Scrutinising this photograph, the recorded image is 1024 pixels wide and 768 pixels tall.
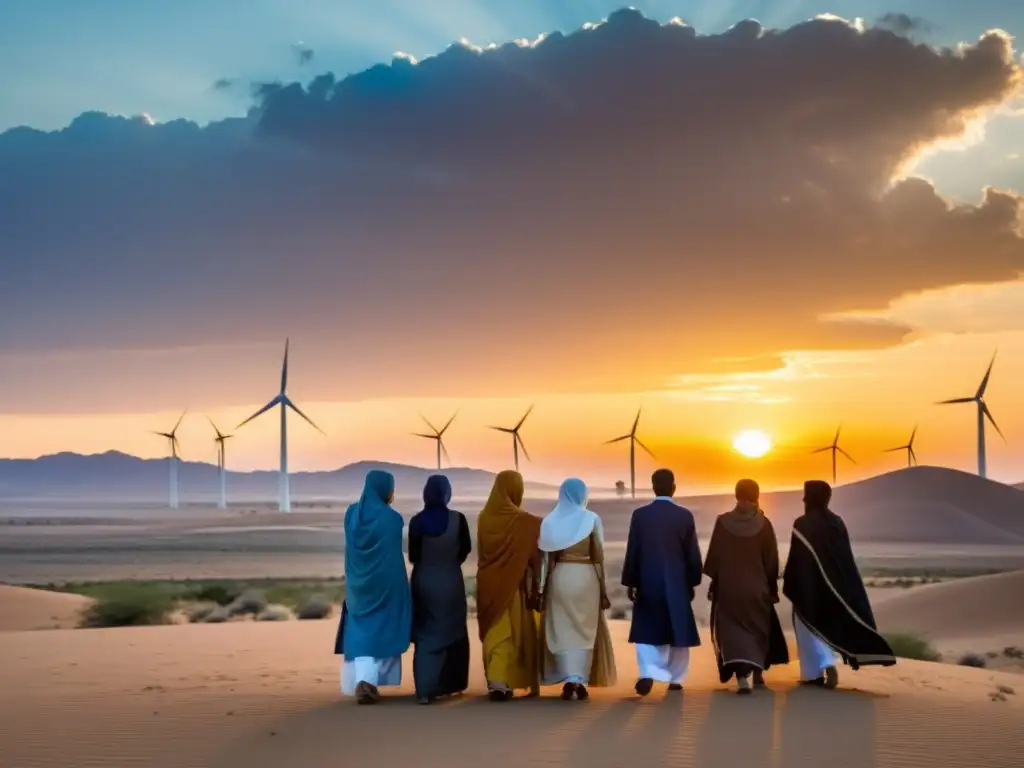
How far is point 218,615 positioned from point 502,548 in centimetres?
1728

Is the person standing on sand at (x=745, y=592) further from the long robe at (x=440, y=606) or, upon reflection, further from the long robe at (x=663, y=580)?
the long robe at (x=440, y=606)

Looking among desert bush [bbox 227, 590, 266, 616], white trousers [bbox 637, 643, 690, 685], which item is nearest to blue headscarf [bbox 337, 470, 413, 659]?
white trousers [bbox 637, 643, 690, 685]

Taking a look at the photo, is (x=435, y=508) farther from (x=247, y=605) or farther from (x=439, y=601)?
(x=247, y=605)

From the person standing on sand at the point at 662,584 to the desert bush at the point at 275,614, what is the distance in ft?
51.1

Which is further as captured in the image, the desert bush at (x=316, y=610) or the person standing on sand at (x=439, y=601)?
the desert bush at (x=316, y=610)

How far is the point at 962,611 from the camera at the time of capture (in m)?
30.5

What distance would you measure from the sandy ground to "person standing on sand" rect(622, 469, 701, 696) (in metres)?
0.38

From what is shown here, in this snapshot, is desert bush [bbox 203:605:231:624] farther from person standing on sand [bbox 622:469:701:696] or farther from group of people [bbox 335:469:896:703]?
person standing on sand [bbox 622:469:701:696]

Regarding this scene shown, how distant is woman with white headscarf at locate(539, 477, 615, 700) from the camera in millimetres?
13539

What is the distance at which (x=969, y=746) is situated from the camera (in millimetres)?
11875

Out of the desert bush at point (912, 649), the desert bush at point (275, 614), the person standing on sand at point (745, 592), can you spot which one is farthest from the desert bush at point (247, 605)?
the person standing on sand at point (745, 592)

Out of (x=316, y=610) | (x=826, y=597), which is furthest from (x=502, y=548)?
(x=316, y=610)

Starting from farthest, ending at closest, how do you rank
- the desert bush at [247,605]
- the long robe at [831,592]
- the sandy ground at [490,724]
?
the desert bush at [247,605] < the long robe at [831,592] < the sandy ground at [490,724]

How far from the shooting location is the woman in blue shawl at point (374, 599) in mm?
13547
